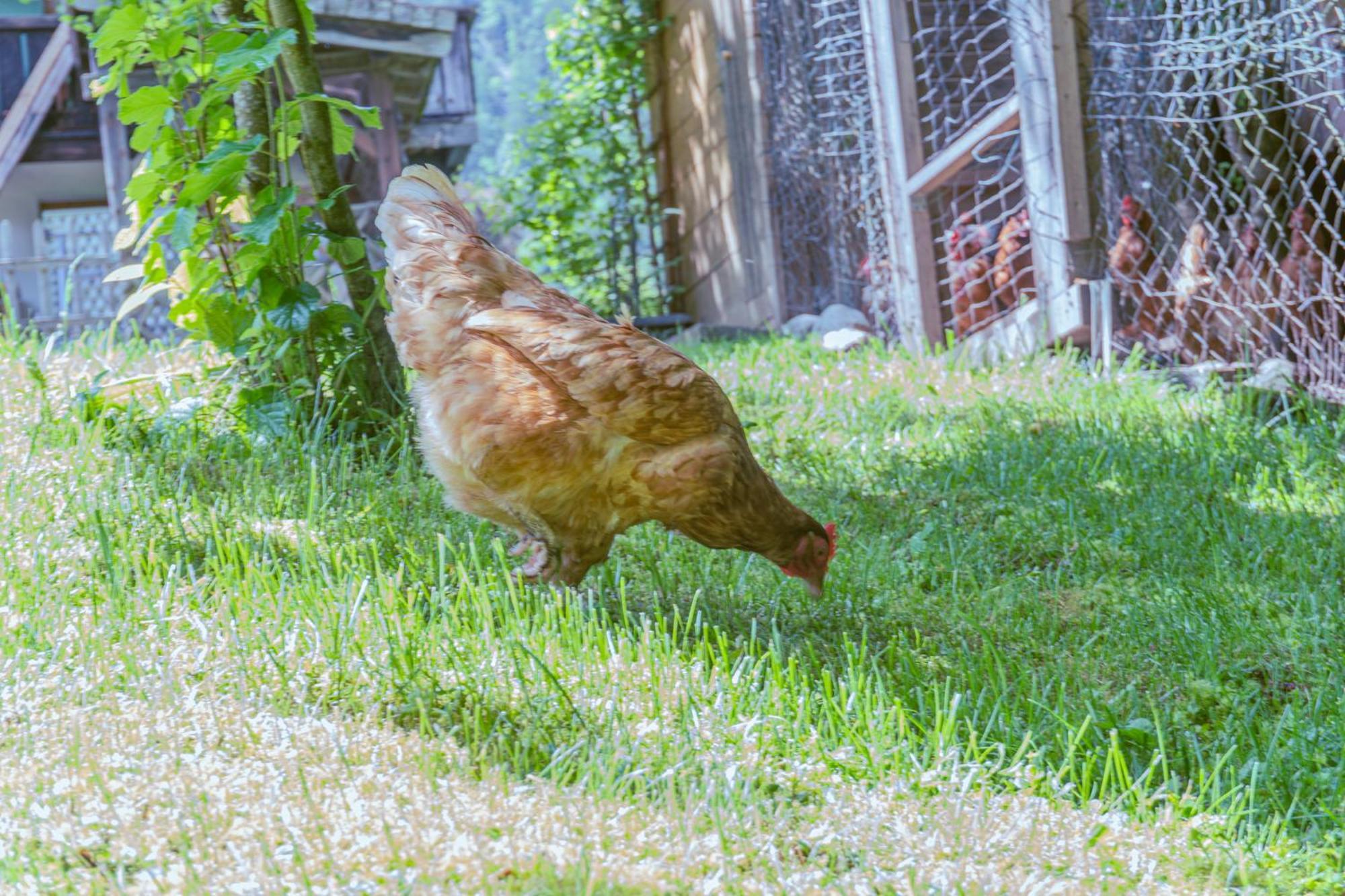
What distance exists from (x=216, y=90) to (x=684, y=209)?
6.82 meters

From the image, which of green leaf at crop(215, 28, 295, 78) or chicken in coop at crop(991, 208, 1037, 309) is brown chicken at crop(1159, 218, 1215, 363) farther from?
green leaf at crop(215, 28, 295, 78)

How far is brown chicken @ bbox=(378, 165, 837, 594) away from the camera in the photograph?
3029mm

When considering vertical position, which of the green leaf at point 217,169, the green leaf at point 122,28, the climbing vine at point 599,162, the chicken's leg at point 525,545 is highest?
the climbing vine at point 599,162

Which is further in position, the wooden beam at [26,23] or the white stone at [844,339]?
the wooden beam at [26,23]

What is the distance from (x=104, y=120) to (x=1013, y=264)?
28.3ft

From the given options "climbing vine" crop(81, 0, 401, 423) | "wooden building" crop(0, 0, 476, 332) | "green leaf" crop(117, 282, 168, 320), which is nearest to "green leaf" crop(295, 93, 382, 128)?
"climbing vine" crop(81, 0, 401, 423)

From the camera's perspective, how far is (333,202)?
4031mm

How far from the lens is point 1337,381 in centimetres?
468

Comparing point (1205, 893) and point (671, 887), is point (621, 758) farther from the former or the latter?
point (1205, 893)

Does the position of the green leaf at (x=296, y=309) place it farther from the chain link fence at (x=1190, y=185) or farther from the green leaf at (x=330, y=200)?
the chain link fence at (x=1190, y=185)

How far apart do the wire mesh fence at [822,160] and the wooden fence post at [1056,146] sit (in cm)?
131

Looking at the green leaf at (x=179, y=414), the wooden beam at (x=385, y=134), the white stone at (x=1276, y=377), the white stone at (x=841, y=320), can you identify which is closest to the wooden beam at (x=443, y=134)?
the wooden beam at (x=385, y=134)

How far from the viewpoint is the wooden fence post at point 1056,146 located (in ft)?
17.0

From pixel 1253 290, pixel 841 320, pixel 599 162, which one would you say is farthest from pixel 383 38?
pixel 1253 290
